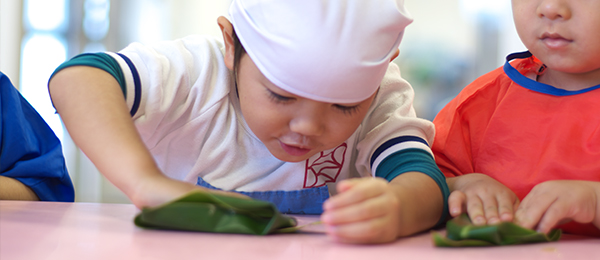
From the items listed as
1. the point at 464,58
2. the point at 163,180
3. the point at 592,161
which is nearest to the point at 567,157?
the point at 592,161

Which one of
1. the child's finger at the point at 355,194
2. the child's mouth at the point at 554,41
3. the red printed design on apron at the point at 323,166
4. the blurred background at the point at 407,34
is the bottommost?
the blurred background at the point at 407,34

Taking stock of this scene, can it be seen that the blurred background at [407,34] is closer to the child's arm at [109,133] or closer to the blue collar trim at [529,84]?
the blue collar trim at [529,84]

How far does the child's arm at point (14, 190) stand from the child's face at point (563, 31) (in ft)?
2.62

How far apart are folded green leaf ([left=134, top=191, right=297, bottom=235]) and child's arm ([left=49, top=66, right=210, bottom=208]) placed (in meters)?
0.06

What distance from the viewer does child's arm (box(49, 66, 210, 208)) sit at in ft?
1.69

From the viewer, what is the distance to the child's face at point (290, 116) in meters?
0.65

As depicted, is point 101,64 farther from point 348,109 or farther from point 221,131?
point 348,109

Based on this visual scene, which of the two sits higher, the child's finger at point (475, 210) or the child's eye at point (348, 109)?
the child's eye at point (348, 109)

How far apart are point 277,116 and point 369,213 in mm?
240

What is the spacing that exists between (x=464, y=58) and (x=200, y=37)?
2.88 metres

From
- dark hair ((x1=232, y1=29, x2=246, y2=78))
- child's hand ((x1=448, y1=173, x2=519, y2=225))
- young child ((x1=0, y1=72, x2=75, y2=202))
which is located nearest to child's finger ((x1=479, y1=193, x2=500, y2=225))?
child's hand ((x1=448, y1=173, x2=519, y2=225))

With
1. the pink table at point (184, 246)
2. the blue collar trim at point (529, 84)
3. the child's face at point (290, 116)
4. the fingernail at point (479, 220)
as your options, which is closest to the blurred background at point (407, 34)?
the blue collar trim at point (529, 84)

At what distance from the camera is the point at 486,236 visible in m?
0.45

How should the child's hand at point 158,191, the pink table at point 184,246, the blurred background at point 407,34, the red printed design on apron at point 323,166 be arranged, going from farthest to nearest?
the blurred background at point 407,34 < the red printed design on apron at point 323,166 < the child's hand at point 158,191 < the pink table at point 184,246
